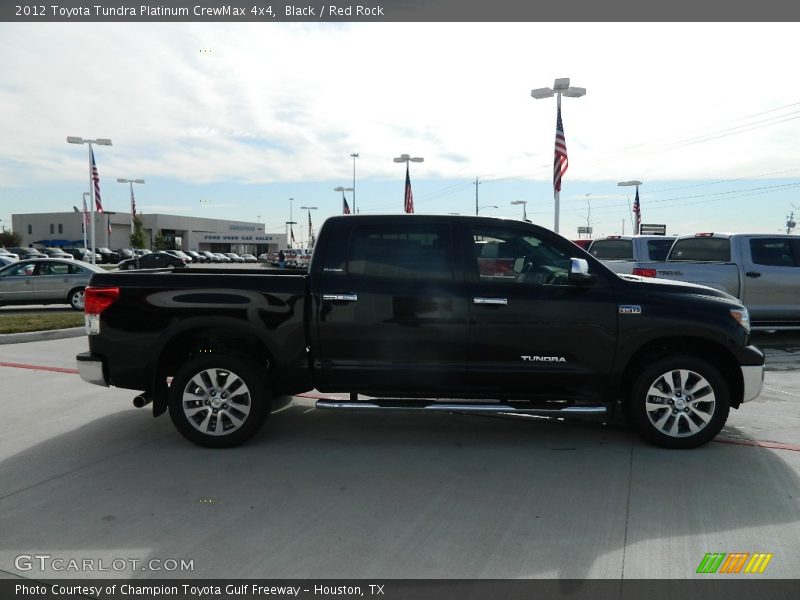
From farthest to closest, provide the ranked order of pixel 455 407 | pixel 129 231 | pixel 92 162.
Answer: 1. pixel 129 231
2. pixel 92 162
3. pixel 455 407

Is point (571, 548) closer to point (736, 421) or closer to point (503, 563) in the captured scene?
point (503, 563)

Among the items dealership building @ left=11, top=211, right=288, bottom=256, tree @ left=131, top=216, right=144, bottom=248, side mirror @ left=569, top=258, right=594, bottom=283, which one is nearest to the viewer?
side mirror @ left=569, top=258, right=594, bottom=283

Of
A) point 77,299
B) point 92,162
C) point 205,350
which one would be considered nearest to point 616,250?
point 205,350

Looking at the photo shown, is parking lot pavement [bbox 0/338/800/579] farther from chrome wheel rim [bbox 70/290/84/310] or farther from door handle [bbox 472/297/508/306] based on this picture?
chrome wheel rim [bbox 70/290/84/310]

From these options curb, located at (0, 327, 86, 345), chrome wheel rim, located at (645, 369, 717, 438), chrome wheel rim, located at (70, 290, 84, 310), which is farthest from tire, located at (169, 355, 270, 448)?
chrome wheel rim, located at (70, 290, 84, 310)

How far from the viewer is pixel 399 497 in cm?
437

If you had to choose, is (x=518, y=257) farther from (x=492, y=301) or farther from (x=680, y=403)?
(x=680, y=403)

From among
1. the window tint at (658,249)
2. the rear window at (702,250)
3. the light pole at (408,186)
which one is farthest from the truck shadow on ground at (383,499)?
the light pole at (408,186)

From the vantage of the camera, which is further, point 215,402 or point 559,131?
point 559,131

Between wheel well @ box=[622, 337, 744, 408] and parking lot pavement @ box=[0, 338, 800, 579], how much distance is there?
1.62ft

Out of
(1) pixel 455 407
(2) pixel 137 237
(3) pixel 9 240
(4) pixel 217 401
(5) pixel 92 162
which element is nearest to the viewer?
(1) pixel 455 407

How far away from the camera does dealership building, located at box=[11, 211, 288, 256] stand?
93.5 metres

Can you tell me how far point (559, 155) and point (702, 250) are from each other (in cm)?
921

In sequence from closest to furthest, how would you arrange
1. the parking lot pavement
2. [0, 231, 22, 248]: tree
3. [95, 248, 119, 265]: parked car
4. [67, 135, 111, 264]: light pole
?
the parking lot pavement → [67, 135, 111, 264]: light pole → [95, 248, 119, 265]: parked car → [0, 231, 22, 248]: tree
